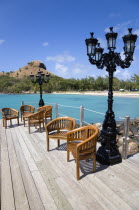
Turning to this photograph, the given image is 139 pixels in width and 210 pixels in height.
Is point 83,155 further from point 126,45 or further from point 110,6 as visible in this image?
point 110,6

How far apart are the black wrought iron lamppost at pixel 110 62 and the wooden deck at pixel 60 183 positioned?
0.24 meters

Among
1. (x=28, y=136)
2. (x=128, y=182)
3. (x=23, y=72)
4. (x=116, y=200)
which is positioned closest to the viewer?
(x=116, y=200)

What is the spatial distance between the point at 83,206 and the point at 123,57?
256cm

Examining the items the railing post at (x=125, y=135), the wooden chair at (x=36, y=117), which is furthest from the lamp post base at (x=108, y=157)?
the wooden chair at (x=36, y=117)

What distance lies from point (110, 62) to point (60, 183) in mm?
2266

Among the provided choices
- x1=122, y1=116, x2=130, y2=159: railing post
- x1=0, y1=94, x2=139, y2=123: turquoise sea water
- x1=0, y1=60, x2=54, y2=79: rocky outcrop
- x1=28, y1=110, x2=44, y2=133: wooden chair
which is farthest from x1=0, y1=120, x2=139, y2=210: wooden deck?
x1=0, y1=60, x2=54, y2=79: rocky outcrop

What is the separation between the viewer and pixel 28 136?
181 inches

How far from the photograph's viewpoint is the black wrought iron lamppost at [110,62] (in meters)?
2.78

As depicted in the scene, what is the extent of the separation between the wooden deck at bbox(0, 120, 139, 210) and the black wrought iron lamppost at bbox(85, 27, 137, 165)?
240 millimetres

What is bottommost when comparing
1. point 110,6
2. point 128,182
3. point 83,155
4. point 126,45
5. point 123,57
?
point 128,182

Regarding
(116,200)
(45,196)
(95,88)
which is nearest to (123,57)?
(116,200)

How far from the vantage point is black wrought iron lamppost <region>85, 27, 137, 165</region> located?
2777 mm

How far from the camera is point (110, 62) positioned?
2857mm

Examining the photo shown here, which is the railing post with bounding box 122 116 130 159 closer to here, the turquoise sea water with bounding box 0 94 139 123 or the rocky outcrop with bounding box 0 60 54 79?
the turquoise sea water with bounding box 0 94 139 123
